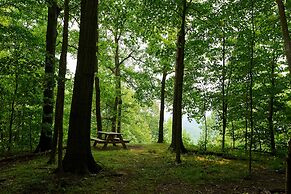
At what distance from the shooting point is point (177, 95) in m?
11.6

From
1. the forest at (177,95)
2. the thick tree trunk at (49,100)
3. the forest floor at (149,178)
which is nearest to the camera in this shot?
the forest floor at (149,178)

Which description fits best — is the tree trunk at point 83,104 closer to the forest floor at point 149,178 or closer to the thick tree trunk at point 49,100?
the forest floor at point 149,178

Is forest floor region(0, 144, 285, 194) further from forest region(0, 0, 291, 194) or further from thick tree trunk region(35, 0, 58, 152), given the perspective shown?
thick tree trunk region(35, 0, 58, 152)

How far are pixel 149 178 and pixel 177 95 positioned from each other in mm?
4042

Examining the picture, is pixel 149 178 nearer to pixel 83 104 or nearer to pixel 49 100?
pixel 83 104

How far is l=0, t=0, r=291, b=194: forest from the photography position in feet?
26.9

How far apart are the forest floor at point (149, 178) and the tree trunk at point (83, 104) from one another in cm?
52

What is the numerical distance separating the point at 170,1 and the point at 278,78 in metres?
6.76

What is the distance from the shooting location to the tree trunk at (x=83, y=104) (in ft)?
28.2

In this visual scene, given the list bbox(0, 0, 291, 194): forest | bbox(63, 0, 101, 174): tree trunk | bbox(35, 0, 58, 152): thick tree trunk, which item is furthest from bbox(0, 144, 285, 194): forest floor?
bbox(35, 0, 58, 152): thick tree trunk

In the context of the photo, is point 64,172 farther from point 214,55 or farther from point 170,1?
point 214,55

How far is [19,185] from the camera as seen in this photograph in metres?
7.41

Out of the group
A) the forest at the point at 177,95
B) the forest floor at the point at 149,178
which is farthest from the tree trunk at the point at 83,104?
the forest floor at the point at 149,178

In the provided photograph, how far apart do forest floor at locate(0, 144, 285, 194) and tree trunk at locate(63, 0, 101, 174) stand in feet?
1.71
